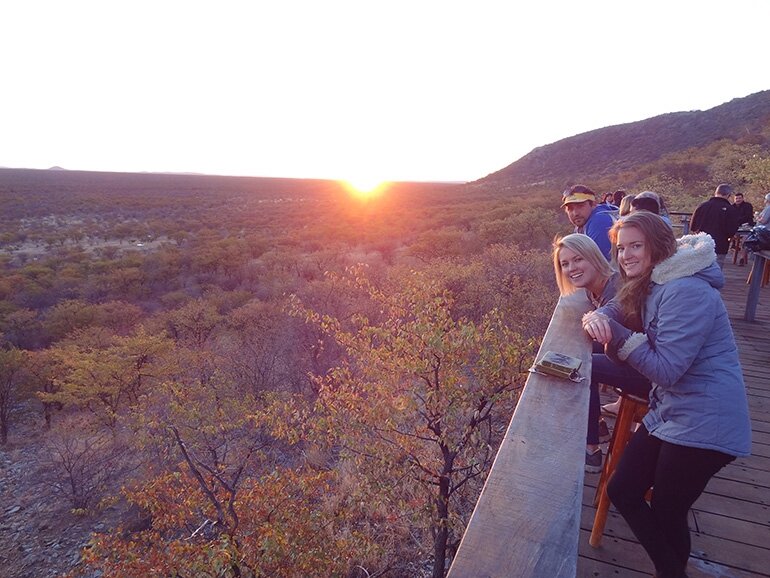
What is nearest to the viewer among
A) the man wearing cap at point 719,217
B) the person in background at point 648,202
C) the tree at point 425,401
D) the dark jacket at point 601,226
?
the dark jacket at point 601,226

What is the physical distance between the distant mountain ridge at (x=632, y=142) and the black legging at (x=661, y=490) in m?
55.0

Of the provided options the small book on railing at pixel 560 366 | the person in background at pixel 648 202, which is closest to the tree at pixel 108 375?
the person in background at pixel 648 202

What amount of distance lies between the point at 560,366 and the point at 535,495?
2.06 feet

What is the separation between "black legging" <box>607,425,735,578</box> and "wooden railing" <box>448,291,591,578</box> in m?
0.52

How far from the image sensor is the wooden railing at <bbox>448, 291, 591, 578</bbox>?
110cm

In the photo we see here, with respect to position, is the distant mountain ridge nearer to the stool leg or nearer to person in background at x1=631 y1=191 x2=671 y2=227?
person in background at x1=631 y1=191 x2=671 y2=227

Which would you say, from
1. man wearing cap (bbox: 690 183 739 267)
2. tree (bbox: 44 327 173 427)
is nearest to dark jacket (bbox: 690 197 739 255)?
man wearing cap (bbox: 690 183 739 267)

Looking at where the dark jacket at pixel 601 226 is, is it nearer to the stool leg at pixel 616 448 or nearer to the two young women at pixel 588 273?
the two young women at pixel 588 273

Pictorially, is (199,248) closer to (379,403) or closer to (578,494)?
(379,403)

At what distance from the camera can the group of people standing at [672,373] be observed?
5.86ft

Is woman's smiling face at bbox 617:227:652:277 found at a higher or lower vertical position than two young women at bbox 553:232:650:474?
higher

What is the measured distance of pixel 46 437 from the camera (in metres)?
10.4

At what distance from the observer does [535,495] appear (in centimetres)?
127

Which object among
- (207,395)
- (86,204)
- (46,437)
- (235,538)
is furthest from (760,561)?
(86,204)
